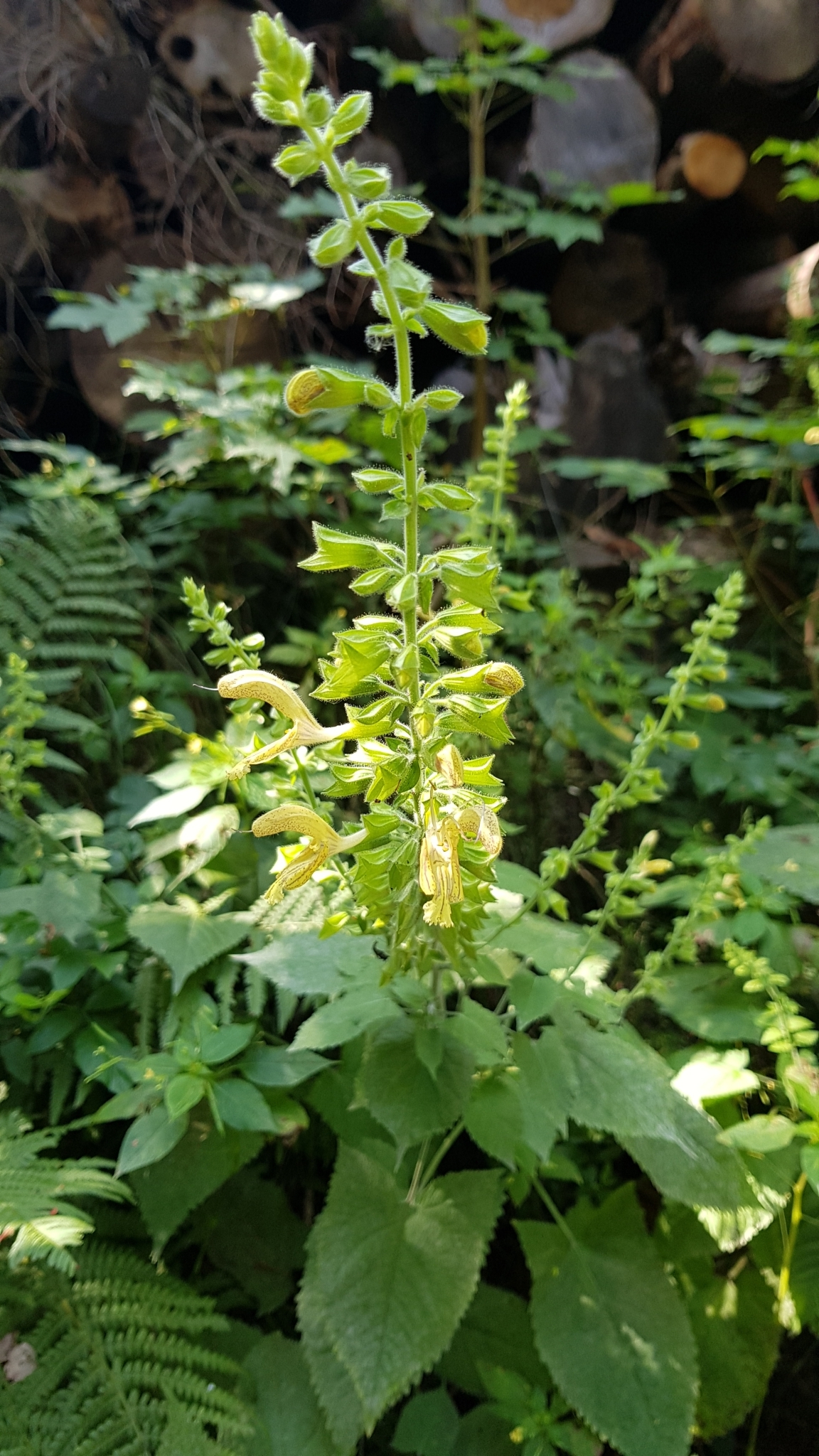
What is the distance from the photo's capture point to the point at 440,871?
0.59 metres

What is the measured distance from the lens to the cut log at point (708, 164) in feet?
7.11

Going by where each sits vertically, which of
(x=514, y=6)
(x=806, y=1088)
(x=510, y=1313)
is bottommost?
(x=510, y=1313)

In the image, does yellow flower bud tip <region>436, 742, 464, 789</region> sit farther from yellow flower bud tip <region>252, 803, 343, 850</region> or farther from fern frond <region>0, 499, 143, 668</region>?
fern frond <region>0, 499, 143, 668</region>

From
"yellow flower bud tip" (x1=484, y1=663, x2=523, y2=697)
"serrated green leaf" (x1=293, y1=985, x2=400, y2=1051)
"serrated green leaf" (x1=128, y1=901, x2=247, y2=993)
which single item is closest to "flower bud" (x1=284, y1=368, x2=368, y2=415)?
"yellow flower bud tip" (x1=484, y1=663, x2=523, y2=697)

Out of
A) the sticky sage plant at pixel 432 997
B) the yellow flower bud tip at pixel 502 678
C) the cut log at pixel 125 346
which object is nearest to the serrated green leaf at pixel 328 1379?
the sticky sage plant at pixel 432 997

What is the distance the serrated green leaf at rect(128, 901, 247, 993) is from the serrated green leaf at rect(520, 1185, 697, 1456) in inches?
22.9

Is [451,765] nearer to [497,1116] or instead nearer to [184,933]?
[497,1116]

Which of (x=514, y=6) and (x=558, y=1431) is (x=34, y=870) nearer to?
(x=558, y=1431)

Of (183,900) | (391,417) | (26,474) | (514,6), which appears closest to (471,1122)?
(183,900)

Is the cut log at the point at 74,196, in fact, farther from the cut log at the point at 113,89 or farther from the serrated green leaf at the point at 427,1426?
the serrated green leaf at the point at 427,1426

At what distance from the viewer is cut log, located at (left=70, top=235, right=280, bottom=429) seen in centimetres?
215

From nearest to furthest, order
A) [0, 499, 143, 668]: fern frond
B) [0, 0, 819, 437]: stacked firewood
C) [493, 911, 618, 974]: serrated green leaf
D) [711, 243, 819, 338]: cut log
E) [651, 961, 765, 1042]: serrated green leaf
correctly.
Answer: [493, 911, 618, 974]: serrated green leaf → [651, 961, 765, 1042]: serrated green leaf → [0, 499, 143, 668]: fern frond → [711, 243, 819, 338]: cut log → [0, 0, 819, 437]: stacked firewood

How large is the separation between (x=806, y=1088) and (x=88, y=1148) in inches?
39.2

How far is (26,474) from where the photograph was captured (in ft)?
6.82
